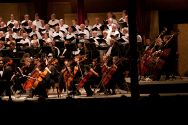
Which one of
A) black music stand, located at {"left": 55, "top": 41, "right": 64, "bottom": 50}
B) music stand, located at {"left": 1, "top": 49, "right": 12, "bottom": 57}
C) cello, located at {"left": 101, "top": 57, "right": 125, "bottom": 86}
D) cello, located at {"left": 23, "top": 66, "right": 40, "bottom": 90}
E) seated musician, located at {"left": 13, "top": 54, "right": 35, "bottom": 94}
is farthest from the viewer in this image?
black music stand, located at {"left": 55, "top": 41, "right": 64, "bottom": 50}

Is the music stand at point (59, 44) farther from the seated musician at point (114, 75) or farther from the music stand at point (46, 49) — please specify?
the seated musician at point (114, 75)

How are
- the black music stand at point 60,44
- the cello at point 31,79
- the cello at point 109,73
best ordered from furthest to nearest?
the black music stand at point 60,44 < the cello at point 31,79 < the cello at point 109,73

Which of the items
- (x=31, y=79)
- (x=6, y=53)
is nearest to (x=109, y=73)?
(x=31, y=79)

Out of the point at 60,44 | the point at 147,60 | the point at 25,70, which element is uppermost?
the point at 60,44

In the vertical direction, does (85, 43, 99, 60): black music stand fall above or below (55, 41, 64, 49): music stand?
below

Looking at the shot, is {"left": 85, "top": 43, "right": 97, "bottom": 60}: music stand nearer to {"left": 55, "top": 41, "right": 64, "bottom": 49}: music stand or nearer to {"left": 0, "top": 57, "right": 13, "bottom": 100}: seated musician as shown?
{"left": 55, "top": 41, "right": 64, "bottom": 49}: music stand

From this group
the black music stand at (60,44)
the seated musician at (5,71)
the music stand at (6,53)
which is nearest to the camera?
the seated musician at (5,71)

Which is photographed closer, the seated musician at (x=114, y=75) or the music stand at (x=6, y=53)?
the seated musician at (x=114, y=75)

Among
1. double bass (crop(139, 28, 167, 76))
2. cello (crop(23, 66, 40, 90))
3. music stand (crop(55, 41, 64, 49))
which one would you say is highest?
music stand (crop(55, 41, 64, 49))

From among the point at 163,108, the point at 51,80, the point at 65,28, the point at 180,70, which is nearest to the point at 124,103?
the point at 163,108

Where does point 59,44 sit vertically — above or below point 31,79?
above

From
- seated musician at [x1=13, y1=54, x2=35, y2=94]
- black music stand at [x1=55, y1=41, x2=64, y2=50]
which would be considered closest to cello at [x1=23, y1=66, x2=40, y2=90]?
seated musician at [x1=13, y1=54, x2=35, y2=94]

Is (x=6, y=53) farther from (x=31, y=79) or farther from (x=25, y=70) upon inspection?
(x=31, y=79)

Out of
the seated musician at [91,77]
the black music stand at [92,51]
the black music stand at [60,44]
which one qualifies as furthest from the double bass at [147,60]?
the black music stand at [60,44]
